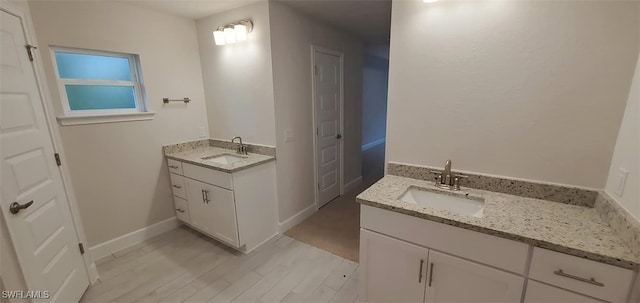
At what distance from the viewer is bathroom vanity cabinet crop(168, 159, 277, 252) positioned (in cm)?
227

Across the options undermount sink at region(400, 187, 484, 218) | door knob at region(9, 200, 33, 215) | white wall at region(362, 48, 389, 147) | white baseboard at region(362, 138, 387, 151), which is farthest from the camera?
white baseboard at region(362, 138, 387, 151)

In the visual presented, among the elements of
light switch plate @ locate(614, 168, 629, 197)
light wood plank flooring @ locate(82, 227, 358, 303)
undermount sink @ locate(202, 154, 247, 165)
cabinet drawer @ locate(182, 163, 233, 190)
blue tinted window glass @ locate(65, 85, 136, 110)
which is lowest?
light wood plank flooring @ locate(82, 227, 358, 303)

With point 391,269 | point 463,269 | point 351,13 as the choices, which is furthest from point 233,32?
point 463,269

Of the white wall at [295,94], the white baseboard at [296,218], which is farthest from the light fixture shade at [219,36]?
the white baseboard at [296,218]

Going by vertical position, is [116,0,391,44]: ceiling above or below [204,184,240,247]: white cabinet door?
above

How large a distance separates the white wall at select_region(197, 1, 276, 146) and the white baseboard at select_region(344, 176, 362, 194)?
1.74 metres

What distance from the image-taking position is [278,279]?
2.05m

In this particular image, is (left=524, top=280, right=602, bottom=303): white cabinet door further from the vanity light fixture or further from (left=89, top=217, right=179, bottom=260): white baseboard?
(left=89, top=217, right=179, bottom=260): white baseboard

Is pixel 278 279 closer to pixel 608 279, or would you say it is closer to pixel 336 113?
pixel 608 279

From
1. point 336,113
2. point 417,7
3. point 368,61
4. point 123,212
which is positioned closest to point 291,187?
point 336,113

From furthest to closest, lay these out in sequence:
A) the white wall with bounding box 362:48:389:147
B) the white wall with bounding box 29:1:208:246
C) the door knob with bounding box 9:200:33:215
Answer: the white wall with bounding box 362:48:389:147 < the white wall with bounding box 29:1:208:246 < the door knob with bounding box 9:200:33:215

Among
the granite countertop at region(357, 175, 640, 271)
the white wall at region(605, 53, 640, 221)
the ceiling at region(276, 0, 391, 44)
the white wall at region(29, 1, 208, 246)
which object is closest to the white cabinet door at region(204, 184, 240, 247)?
the white wall at region(29, 1, 208, 246)

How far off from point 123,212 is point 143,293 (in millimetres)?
979

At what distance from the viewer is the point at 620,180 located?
1.13 m
